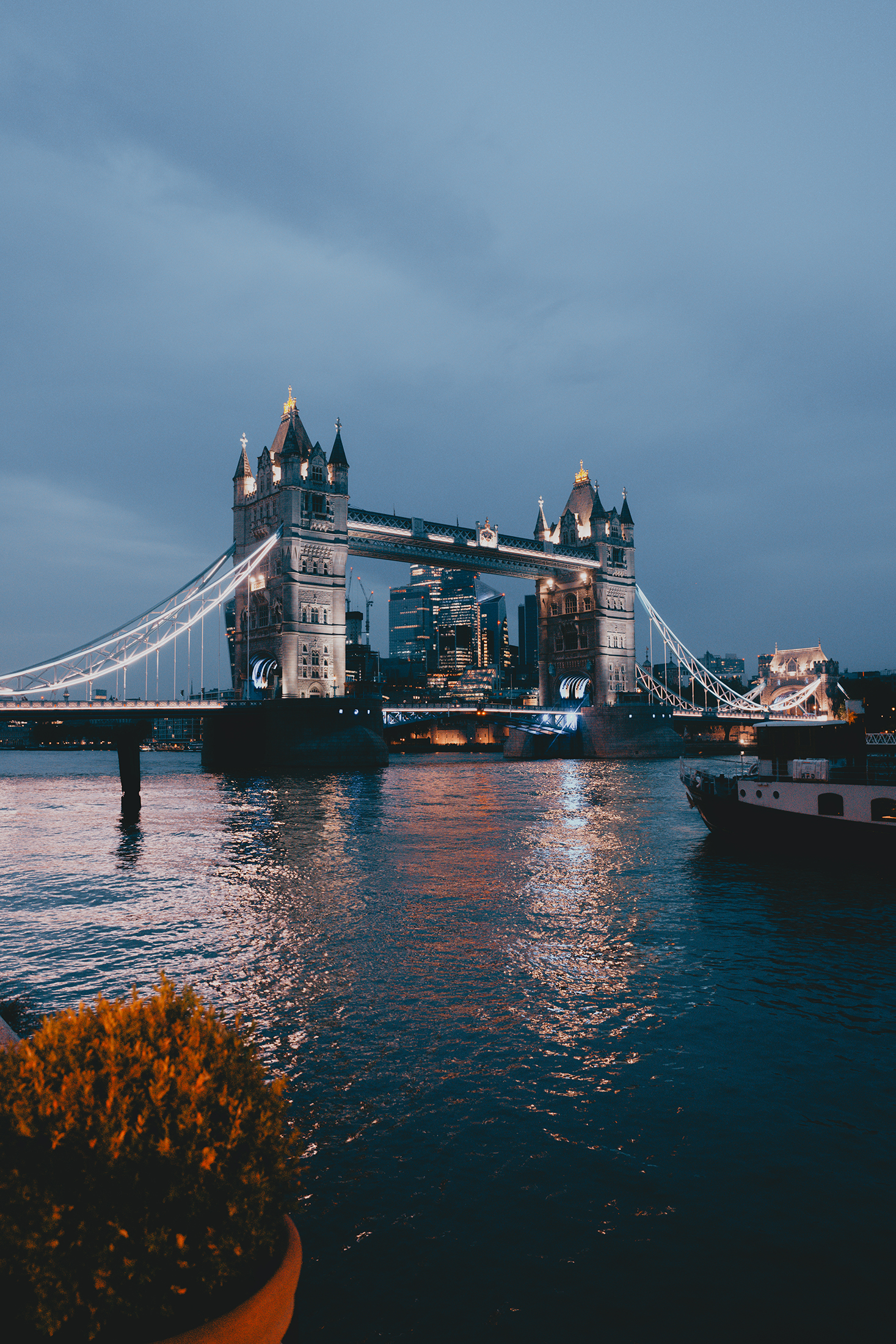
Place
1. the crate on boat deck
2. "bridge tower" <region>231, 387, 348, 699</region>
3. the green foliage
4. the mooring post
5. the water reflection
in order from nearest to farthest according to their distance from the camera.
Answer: the green foliage → the water reflection → the crate on boat deck → the mooring post → "bridge tower" <region>231, 387, 348, 699</region>

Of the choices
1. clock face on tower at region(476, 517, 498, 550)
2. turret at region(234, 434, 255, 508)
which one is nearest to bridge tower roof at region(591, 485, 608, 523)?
clock face on tower at region(476, 517, 498, 550)

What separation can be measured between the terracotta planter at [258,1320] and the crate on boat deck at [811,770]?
1238 inches

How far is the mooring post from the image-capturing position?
4856 cm

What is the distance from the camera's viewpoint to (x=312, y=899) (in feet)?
78.2

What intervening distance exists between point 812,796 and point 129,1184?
3170cm

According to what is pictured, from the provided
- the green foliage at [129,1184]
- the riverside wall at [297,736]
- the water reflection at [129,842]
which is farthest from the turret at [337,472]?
the green foliage at [129,1184]

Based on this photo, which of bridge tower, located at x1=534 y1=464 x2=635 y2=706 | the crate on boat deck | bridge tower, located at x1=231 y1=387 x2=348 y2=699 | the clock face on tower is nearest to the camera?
the crate on boat deck

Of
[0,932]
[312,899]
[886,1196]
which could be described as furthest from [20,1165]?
[312,899]

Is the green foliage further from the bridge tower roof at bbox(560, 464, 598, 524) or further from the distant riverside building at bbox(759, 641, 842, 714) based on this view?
the distant riverside building at bbox(759, 641, 842, 714)

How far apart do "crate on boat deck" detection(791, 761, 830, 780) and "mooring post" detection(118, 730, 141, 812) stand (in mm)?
35929

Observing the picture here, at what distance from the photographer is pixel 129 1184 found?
12.7ft

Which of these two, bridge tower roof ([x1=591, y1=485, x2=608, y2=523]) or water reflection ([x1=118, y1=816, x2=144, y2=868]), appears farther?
bridge tower roof ([x1=591, y1=485, x2=608, y2=523])

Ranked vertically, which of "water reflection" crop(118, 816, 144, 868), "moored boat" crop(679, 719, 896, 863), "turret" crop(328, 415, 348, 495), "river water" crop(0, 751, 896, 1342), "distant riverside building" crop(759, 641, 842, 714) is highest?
"turret" crop(328, 415, 348, 495)

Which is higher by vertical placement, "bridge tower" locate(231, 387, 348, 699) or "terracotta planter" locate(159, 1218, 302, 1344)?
"bridge tower" locate(231, 387, 348, 699)
